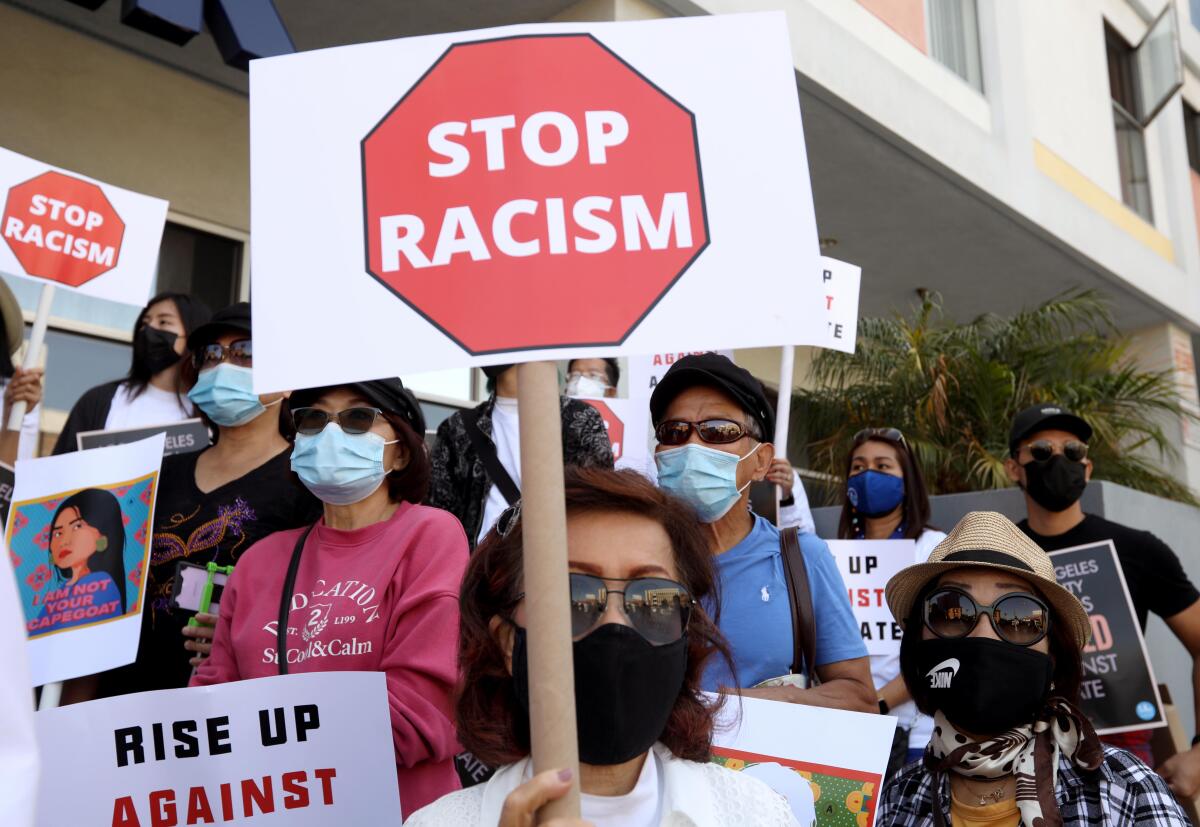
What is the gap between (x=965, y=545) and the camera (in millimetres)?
2887

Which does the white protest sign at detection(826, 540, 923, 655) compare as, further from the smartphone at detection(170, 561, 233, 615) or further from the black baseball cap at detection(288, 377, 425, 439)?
Result: the smartphone at detection(170, 561, 233, 615)

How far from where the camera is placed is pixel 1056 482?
189 inches

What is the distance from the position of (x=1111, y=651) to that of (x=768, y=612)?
1.85 meters

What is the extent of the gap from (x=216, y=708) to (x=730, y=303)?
1416 mm

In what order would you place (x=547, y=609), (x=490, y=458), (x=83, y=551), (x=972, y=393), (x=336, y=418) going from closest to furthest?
(x=547, y=609)
(x=336, y=418)
(x=83, y=551)
(x=490, y=458)
(x=972, y=393)

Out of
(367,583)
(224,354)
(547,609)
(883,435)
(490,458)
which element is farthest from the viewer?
(883,435)

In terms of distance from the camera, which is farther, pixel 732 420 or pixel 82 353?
pixel 82 353

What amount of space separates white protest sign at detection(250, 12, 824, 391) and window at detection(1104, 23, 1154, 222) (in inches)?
605

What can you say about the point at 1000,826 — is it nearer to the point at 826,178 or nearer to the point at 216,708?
the point at 216,708

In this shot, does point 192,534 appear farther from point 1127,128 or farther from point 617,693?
point 1127,128

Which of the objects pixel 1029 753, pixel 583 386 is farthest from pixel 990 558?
pixel 583 386

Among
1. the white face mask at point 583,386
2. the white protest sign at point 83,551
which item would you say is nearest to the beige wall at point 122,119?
the white face mask at point 583,386

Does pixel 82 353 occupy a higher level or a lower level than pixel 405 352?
higher

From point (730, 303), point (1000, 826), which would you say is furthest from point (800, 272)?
point (1000, 826)
